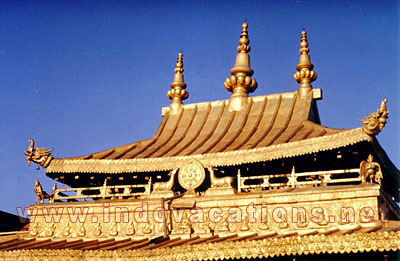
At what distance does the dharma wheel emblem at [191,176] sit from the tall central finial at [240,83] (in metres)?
4.88

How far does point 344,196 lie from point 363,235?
208cm

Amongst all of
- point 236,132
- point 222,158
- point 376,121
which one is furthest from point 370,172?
point 236,132

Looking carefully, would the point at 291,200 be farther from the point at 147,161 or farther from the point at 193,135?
the point at 193,135

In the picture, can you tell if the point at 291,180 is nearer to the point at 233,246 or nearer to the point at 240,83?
the point at 233,246

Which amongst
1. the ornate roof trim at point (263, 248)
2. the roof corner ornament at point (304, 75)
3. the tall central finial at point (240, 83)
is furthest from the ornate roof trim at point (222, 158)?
the roof corner ornament at point (304, 75)

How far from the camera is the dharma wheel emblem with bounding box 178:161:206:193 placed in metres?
19.0

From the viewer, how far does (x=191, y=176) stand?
19094mm

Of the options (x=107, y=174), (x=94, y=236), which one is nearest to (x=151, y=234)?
(x=94, y=236)

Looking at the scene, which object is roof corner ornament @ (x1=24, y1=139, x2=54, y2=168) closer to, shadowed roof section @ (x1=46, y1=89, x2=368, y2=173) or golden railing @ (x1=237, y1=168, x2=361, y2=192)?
shadowed roof section @ (x1=46, y1=89, x2=368, y2=173)

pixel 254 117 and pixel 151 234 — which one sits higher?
pixel 254 117

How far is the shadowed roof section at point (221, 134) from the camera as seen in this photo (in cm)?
2012

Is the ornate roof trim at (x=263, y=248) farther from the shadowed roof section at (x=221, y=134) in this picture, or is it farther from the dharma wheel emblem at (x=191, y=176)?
the shadowed roof section at (x=221, y=134)

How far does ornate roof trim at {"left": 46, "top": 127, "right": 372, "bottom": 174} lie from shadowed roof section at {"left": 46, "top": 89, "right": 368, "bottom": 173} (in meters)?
0.03

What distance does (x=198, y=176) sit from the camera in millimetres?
19016
